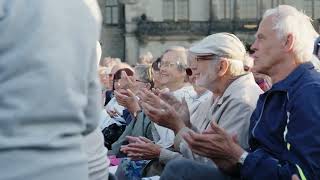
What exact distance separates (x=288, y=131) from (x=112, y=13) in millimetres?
42997

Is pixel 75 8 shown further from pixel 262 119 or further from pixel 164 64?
pixel 164 64

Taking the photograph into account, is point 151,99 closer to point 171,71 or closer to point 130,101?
point 130,101

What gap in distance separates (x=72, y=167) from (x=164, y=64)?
4928mm

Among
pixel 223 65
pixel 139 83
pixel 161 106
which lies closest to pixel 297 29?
pixel 223 65

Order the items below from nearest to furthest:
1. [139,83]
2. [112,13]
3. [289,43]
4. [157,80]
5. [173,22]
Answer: [289,43] → [157,80] → [139,83] → [173,22] → [112,13]

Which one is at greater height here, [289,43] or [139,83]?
[289,43]

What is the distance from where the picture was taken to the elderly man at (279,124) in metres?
3.44

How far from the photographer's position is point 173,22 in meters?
42.3

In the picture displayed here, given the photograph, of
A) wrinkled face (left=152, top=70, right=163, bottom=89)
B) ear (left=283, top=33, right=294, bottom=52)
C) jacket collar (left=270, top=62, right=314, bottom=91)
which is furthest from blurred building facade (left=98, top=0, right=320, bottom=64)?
jacket collar (left=270, top=62, right=314, bottom=91)

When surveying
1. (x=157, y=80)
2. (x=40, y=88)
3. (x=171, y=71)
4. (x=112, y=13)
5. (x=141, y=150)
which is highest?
(x=40, y=88)

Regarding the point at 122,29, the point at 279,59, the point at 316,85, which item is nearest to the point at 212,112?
the point at 279,59

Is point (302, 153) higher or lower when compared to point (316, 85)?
lower

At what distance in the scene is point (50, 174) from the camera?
5.82ft

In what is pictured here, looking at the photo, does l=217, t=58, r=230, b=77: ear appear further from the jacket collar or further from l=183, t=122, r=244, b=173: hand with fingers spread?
l=183, t=122, r=244, b=173: hand with fingers spread
